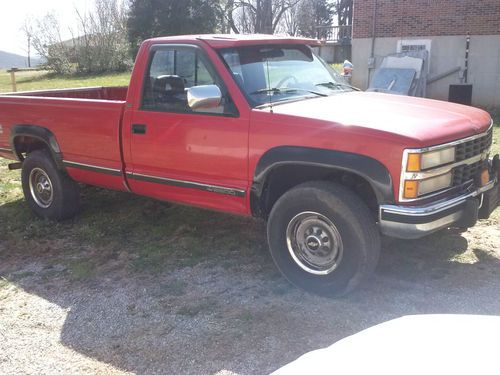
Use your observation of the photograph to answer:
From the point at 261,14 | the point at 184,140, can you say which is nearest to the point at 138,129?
the point at 184,140

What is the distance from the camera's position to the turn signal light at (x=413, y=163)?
3445 millimetres

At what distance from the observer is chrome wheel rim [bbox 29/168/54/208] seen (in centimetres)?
606

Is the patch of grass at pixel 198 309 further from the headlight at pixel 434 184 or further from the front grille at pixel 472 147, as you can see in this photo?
the front grille at pixel 472 147

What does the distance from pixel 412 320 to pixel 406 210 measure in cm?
142

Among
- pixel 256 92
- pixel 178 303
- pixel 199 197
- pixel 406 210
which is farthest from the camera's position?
pixel 199 197

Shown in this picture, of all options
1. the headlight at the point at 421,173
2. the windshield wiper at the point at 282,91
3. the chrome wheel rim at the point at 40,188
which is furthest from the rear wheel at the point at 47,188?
the headlight at the point at 421,173

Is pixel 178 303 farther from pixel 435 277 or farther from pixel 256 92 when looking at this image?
pixel 435 277

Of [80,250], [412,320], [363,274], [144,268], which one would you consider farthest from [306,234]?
[80,250]

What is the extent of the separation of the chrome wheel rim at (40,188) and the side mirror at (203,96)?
2666mm

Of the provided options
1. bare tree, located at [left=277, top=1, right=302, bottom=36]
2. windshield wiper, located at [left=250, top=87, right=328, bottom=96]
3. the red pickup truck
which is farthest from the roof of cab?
bare tree, located at [left=277, top=1, right=302, bottom=36]

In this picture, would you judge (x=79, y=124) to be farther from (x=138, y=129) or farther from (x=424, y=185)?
(x=424, y=185)

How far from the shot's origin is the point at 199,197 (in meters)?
4.62

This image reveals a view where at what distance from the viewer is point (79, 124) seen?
5324 millimetres

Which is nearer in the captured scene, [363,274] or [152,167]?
[363,274]
